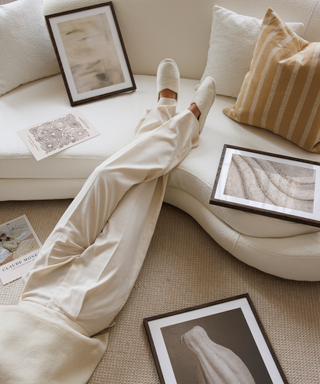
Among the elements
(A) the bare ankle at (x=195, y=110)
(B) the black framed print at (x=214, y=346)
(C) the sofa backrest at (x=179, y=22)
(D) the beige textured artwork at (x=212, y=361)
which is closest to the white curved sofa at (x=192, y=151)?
(C) the sofa backrest at (x=179, y=22)

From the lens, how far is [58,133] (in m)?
1.53

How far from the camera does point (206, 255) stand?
4.90ft

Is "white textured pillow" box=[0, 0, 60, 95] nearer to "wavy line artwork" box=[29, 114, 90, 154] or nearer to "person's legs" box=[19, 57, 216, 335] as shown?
"wavy line artwork" box=[29, 114, 90, 154]

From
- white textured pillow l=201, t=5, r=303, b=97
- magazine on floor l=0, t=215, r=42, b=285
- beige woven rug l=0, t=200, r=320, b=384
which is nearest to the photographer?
beige woven rug l=0, t=200, r=320, b=384

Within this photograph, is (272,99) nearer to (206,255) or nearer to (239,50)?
(239,50)

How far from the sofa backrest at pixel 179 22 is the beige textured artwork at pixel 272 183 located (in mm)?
729

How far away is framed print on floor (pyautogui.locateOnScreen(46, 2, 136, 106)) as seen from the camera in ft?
5.41

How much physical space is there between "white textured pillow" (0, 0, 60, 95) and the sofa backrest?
0.10 meters

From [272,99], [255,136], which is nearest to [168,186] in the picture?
[255,136]

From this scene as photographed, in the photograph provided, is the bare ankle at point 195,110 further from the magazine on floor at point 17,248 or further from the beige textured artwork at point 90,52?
the magazine on floor at point 17,248

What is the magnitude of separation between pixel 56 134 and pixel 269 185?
1.00 meters

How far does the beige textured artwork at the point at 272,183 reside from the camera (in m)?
1.21

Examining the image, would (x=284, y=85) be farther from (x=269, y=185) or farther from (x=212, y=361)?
(x=212, y=361)

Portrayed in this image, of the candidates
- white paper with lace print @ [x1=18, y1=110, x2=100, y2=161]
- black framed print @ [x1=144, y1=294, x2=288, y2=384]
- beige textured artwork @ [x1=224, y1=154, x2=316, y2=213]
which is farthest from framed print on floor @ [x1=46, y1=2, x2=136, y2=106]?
black framed print @ [x1=144, y1=294, x2=288, y2=384]
